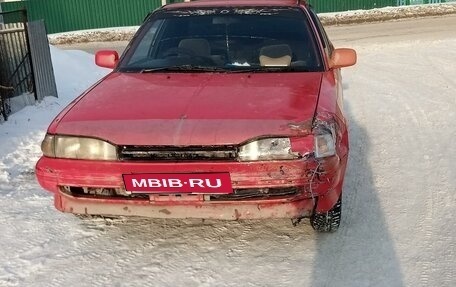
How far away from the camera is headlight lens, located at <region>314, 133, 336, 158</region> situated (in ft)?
11.1

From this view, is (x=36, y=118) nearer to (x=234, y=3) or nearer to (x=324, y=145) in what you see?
(x=234, y=3)

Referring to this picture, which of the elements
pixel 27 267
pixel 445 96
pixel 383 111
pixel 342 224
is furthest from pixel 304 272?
pixel 445 96

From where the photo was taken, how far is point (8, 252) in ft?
12.5

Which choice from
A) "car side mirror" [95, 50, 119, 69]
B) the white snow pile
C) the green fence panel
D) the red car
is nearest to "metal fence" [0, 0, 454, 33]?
the green fence panel

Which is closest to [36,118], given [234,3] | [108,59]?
[108,59]

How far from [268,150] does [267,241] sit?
0.79 metres

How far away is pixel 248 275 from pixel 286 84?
1387mm

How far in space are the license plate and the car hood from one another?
187 millimetres

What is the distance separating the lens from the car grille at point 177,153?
3.34 m

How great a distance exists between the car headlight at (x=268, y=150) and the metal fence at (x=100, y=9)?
22995 mm

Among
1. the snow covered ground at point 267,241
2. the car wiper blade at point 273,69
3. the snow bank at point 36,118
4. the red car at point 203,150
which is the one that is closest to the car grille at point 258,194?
the red car at point 203,150

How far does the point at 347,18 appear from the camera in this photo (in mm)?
22906

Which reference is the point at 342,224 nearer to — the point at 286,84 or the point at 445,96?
the point at 286,84

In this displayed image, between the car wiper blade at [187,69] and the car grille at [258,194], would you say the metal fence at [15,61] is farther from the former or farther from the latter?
the car grille at [258,194]
